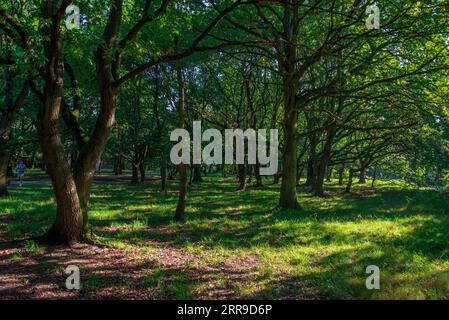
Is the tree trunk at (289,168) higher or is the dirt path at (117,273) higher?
the tree trunk at (289,168)

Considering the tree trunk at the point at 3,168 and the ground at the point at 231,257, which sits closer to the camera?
the ground at the point at 231,257

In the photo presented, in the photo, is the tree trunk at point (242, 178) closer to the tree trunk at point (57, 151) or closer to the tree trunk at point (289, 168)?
the tree trunk at point (289, 168)

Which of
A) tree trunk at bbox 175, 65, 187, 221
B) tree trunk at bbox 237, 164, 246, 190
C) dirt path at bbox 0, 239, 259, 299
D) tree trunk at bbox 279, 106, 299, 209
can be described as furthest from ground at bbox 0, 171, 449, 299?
tree trunk at bbox 237, 164, 246, 190

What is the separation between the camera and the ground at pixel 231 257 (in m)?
5.93

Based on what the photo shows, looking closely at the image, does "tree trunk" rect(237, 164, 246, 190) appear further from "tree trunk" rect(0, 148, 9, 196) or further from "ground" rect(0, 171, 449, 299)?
"tree trunk" rect(0, 148, 9, 196)

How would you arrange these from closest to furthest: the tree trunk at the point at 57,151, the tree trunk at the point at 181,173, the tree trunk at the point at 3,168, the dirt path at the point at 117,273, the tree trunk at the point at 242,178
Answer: the dirt path at the point at 117,273 < the tree trunk at the point at 57,151 < the tree trunk at the point at 181,173 < the tree trunk at the point at 3,168 < the tree trunk at the point at 242,178

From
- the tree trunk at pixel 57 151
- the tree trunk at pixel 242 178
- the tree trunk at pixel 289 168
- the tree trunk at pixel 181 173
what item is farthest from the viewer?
the tree trunk at pixel 242 178

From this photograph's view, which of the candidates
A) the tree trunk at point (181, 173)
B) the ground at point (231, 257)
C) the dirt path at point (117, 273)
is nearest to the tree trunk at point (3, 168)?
the ground at point (231, 257)

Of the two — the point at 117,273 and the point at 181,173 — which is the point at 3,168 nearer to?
the point at 181,173

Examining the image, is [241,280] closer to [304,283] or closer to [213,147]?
[304,283]

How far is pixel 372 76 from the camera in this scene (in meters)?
15.4

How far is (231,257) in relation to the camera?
26.6ft

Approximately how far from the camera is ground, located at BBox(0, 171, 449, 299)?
5930 millimetres
